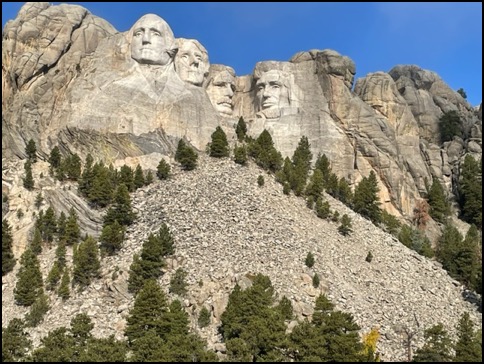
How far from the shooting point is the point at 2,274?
165 ft

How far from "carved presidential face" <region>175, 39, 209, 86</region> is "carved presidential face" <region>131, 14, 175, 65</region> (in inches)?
98.9

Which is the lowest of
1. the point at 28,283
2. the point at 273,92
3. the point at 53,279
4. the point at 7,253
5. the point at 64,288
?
the point at 64,288

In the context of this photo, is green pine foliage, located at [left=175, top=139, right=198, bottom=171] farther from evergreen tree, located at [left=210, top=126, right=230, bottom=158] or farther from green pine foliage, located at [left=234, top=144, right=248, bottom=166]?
green pine foliage, located at [left=234, top=144, right=248, bottom=166]

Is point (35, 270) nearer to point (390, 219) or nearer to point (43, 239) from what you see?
point (43, 239)

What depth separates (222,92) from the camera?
73.3 metres

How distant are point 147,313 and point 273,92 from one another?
35.1 meters

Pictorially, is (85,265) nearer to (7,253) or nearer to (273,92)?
(7,253)

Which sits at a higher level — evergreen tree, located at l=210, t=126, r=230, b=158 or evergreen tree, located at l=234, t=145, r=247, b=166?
evergreen tree, located at l=210, t=126, r=230, b=158

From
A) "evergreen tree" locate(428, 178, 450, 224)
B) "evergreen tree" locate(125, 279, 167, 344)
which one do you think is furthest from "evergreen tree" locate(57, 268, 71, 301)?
"evergreen tree" locate(428, 178, 450, 224)

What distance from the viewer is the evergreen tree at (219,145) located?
62969 millimetres

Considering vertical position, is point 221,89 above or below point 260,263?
above

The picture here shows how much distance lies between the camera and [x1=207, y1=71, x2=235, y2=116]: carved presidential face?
7294 centimetres

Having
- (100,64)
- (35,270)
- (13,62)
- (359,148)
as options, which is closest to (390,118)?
(359,148)

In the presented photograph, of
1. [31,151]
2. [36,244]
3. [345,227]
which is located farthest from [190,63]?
[36,244]
